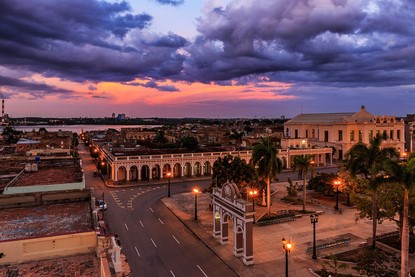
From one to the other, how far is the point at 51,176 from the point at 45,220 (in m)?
13.8

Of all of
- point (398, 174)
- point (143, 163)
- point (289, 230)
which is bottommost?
point (289, 230)

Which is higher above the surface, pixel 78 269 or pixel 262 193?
pixel 78 269

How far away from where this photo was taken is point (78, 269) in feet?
40.0

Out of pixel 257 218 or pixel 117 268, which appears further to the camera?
pixel 257 218

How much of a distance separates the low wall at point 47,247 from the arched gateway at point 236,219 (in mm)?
14136

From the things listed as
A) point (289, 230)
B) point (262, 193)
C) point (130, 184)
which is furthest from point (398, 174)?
point (130, 184)

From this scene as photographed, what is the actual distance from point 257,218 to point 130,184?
28478mm

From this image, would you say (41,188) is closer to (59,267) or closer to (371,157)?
(59,267)

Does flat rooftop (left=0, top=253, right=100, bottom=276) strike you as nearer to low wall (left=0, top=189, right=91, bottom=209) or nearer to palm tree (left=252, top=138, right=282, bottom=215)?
low wall (left=0, top=189, right=91, bottom=209)

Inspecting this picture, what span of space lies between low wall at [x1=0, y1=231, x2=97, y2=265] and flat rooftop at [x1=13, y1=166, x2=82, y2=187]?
1419 cm

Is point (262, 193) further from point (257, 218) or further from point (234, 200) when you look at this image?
point (234, 200)

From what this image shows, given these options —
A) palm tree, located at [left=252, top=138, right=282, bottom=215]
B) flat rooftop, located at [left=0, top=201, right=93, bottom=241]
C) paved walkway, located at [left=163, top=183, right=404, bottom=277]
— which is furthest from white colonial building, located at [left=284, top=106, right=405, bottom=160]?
flat rooftop, located at [left=0, top=201, right=93, bottom=241]

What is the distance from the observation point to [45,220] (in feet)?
56.6

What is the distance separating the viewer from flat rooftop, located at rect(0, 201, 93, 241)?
50.1ft
